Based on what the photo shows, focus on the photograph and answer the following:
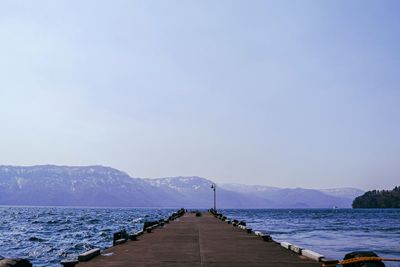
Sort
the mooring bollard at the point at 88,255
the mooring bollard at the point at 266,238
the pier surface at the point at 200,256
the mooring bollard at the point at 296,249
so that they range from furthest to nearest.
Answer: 1. the mooring bollard at the point at 266,238
2. the mooring bollard at the point at 296,249
3. the mooring bollard at the point at 88,255
4. the pier surface at the point at 200,256

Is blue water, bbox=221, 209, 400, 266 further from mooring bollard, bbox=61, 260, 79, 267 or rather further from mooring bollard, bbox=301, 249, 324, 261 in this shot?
mooring bollard, bbox=61, 260, 79, 267

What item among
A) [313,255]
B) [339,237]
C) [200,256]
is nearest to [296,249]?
[313,255]

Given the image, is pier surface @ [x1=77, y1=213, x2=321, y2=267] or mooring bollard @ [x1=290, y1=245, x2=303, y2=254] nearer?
pier surface @ [x1=77, y1=213, x2=321, y2=267]

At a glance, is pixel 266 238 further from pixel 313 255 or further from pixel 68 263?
pixel 68 263

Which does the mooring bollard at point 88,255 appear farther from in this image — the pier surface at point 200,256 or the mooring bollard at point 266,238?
the mooring bollard at point 266,238

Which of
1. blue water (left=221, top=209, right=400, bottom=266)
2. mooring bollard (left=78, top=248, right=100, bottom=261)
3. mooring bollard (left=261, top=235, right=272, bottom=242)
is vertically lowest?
blue water (left=221, top=209, right=400, bottom=266)

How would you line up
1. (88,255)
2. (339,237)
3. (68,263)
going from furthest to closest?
1. (339,237)
2. (88,255)
3. (68,263)

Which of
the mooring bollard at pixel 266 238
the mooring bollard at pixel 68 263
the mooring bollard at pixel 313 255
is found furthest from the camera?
the mooring bollard at pixel 266 238

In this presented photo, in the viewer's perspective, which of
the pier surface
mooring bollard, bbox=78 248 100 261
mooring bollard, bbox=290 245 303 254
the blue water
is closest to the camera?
the pier surface

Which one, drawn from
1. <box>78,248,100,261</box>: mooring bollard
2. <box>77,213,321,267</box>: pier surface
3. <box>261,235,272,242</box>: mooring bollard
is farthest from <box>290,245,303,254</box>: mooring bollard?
<box>78,248,100,261</box>: mooring bollard

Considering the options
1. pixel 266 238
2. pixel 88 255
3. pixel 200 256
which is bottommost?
pixel 200 256

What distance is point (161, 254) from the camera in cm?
2038

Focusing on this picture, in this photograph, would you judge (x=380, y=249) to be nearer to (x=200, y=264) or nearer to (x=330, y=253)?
(x=330, y=253)

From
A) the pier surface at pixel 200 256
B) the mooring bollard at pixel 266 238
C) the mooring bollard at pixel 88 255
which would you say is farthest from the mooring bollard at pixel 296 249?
the mooring bollard at pixel 88 255
